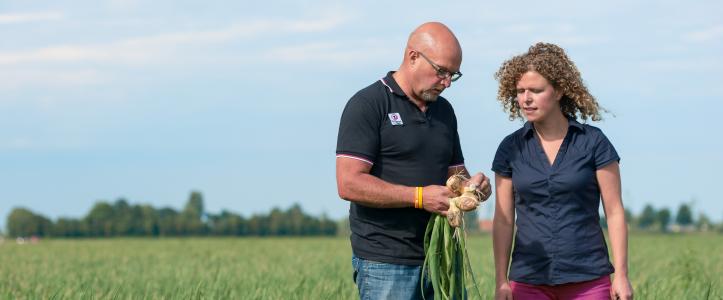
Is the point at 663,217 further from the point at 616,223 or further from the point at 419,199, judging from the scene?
the point at 419,199

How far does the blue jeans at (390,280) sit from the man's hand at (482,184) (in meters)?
0.53

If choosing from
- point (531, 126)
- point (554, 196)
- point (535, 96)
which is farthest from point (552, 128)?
point (554, 196)

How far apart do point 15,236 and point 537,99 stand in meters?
93.7

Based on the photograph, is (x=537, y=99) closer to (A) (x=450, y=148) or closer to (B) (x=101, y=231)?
(A) (x=450, y=148)

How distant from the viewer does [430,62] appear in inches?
192

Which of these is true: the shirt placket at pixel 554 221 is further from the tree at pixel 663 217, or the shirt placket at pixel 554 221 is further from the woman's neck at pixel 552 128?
the tree at pixel 663 217

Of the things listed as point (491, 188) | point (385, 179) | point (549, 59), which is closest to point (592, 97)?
point (549, 59)

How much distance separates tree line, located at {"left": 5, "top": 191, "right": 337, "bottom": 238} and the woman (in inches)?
3124

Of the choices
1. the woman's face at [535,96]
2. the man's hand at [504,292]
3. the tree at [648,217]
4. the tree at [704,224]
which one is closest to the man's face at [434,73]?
the woman's face at [535,96]

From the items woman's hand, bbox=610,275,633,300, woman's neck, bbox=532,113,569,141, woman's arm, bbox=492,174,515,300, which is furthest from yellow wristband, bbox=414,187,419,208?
woman's hand, bbox=610,275,633,300

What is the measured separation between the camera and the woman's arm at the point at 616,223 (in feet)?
16.0

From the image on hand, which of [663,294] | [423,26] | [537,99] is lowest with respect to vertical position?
[663,294]

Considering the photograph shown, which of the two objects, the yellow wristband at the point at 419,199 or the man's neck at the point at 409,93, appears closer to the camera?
the yellow wristband at the point at 419,199

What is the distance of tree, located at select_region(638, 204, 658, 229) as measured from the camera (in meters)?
119
